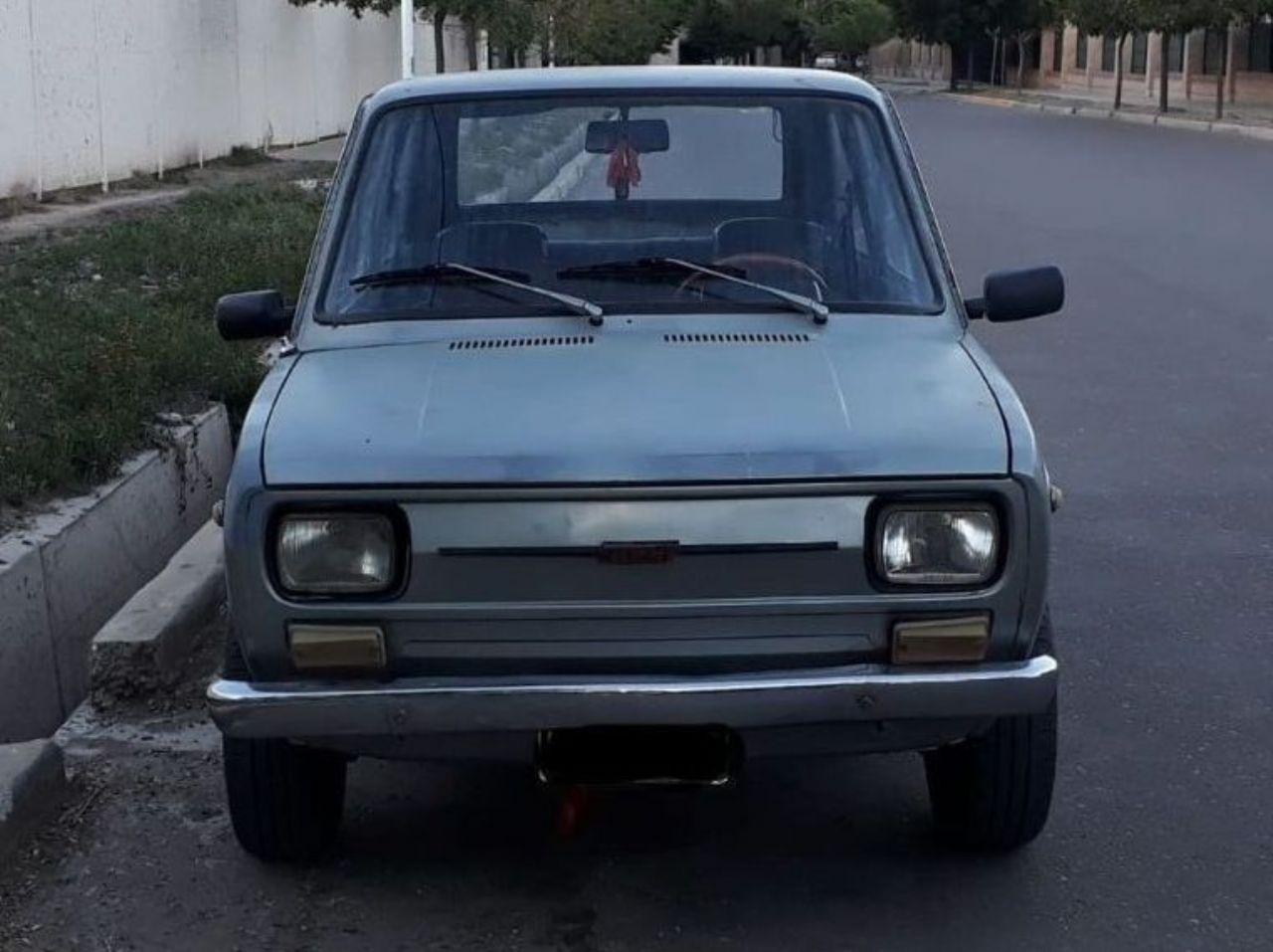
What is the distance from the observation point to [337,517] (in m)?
4.07

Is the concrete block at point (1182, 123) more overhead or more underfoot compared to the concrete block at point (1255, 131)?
more underfoot

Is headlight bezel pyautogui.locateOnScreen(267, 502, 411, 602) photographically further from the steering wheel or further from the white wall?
the white wall

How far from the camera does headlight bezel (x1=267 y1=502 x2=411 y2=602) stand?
4.05m

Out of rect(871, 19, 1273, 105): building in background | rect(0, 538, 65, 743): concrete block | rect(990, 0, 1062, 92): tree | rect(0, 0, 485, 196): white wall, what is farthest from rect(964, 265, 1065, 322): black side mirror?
rect(990, 0, 1062, 92): tree

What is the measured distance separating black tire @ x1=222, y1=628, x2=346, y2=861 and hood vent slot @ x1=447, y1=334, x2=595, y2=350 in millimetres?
873

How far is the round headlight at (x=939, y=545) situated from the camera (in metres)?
4.07

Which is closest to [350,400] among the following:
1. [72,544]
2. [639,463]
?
[639,463]

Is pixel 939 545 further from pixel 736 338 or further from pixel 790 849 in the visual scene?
→ pixel 790 849

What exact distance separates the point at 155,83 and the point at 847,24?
78488 millimetres

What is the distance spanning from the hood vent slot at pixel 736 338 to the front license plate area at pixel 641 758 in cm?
100

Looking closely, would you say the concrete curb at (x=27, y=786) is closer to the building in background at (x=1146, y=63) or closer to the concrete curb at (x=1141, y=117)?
the concrete curb at (x=1141, y=117)

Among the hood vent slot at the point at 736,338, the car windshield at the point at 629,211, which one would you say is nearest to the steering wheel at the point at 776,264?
the car windshield at the point at 629,211

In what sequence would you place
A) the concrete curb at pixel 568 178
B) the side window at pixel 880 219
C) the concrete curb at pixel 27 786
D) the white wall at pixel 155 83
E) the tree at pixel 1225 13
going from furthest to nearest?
the tree at pixel 1225 13
the white wall at pixel 155 83
the concrete curb at pixel 568 178
the side window at pixel 880 219
the concrete curb at pixel 27 786

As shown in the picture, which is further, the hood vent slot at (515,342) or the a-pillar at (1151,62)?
the a-pillar at (1151,62)
